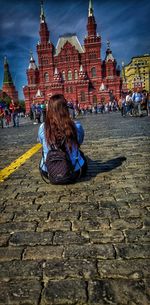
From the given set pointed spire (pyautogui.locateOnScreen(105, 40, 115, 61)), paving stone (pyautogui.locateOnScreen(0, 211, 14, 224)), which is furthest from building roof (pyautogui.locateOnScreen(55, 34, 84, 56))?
paving stone (pyautogui.locateOnScreen(0, 211, 14, 224))

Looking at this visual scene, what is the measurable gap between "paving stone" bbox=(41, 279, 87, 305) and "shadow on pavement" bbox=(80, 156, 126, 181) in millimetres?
2483

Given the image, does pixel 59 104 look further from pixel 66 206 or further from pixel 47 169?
pixel 66 206

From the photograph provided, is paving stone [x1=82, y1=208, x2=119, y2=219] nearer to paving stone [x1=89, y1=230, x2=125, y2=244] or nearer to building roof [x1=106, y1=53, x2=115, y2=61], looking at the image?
paving stone [x1=89, y1=230, x2=125, y2=244]

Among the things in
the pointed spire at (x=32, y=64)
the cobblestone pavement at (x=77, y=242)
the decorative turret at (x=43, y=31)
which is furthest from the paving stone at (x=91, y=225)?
the pointed spire at (x=32, y=64)

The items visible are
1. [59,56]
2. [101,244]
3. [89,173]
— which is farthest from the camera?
[59,56]

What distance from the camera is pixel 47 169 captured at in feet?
12.5

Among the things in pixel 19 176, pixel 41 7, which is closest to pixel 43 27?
pixel 41 7

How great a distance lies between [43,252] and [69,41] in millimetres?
73082

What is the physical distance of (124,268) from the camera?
1.85 metres

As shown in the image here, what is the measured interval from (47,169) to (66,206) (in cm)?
88

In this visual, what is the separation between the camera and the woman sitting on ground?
3.68 metres

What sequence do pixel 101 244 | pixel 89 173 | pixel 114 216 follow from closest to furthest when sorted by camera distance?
1. pixel 101 244
2. pixel 114 216
3. pixel 89 173

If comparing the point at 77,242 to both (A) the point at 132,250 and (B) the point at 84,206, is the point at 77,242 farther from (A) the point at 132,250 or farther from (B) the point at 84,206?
(B) the point at 84,206

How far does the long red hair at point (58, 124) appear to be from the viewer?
3.67 meters
